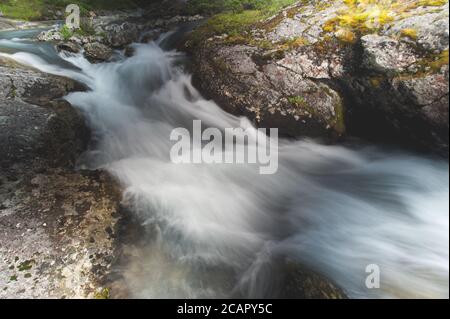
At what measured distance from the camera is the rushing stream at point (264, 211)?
4129 mm

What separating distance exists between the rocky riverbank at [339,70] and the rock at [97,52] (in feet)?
12.6

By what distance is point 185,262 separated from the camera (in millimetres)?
4375

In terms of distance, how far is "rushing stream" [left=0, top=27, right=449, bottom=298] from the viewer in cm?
413

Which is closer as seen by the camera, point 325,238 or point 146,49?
point 325,238

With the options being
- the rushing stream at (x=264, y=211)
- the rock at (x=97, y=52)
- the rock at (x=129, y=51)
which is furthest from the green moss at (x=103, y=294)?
the rock at (x=129, y=51)

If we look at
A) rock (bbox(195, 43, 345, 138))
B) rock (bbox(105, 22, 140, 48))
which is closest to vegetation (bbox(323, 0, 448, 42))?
rock (bbox(195, 43, 345, 138))

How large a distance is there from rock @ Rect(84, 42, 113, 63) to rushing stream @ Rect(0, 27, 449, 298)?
98.6 inches

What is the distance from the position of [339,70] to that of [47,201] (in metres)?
5.98

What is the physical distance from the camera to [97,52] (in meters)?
9.96

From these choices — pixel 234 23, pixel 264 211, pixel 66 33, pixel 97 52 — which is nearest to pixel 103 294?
pixel 264 211

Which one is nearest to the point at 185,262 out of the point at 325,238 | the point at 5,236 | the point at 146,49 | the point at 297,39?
the point at 325,238
